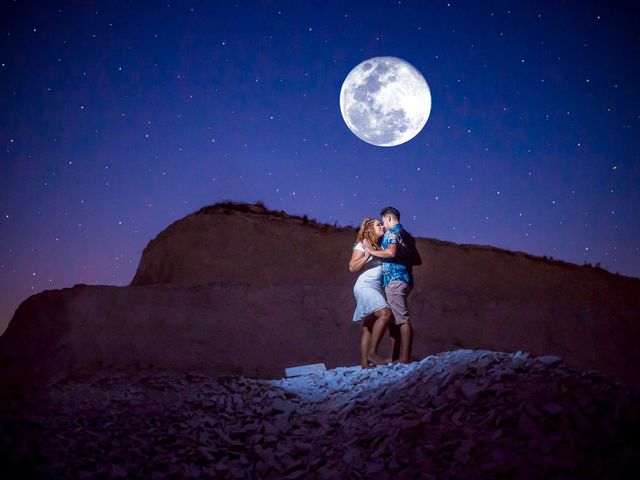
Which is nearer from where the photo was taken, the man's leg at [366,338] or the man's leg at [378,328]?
the man's leg at [378,328]

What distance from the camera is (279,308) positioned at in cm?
1124

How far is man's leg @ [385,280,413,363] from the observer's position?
18.2ft

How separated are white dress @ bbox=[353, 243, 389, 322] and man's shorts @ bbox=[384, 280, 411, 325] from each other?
89 mm

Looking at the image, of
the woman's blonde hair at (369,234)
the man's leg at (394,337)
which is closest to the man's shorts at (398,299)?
the man's leg at (394,337)

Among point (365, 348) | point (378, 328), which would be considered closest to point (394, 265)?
point (378, 328)

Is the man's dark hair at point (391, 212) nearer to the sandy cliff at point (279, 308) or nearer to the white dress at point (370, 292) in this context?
the white dress at point (370, 292)

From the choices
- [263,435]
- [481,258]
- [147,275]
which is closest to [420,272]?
[481,258]

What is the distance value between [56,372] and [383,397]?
7.37m

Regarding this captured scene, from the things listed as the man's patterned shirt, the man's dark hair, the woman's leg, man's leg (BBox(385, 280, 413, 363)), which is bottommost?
the woman's leg

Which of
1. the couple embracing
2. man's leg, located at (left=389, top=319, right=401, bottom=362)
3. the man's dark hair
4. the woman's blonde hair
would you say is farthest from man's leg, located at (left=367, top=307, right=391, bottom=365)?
the man's dark hair

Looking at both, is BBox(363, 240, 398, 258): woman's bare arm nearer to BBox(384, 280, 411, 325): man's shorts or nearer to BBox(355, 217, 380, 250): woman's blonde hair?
BBox(355, 217, 380, 250): woman's blonde hair

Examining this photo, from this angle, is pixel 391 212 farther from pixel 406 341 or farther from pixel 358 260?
pixel 406 341

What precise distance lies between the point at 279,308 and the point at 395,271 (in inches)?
230

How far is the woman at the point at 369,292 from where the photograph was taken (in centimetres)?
573
